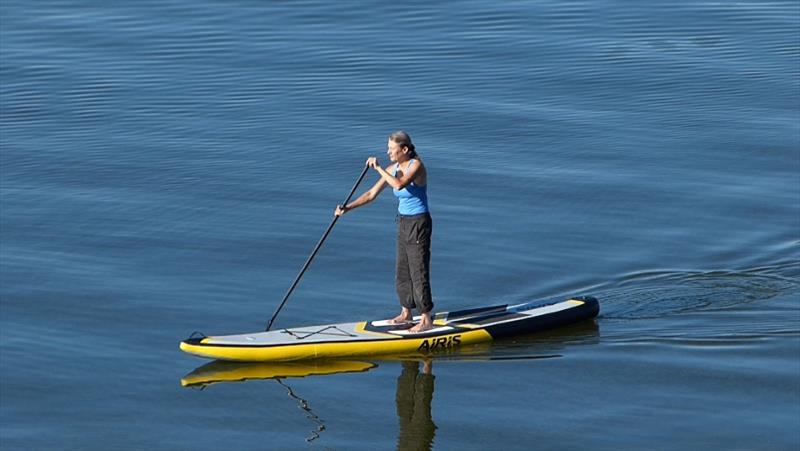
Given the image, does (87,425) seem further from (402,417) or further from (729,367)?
(729,367)

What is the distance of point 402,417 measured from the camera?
11.6 metres

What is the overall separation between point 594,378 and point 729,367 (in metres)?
1.15

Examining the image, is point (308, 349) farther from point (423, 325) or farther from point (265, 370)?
point (423, 325)

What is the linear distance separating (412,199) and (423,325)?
116 cm

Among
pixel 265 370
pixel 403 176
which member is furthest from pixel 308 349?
pixel 403 176

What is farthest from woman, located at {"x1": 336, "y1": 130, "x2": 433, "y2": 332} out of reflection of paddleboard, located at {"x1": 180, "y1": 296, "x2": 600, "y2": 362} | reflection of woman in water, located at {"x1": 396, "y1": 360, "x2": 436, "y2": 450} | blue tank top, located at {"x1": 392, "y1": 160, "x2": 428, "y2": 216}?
reflection of woman in water, located at {"x1": 396, "y1": 360, "x2": 436, "y2": 450}

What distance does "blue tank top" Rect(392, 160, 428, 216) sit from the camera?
12.8 m

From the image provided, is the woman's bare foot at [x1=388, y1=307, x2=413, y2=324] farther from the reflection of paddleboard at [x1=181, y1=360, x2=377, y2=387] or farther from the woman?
the reflection of paddleboard at [x1=181, y1=360, x2=377, y2=387]

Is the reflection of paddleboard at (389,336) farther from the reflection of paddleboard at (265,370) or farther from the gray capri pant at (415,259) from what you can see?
the gray capri pant at (415,259)

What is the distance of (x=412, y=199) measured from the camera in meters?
12.8

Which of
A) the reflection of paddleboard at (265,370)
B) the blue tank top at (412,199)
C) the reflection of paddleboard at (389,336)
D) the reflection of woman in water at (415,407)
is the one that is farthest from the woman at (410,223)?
the reflection of paddleboard at (265,370)

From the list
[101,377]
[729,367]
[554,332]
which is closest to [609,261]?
[554,332]

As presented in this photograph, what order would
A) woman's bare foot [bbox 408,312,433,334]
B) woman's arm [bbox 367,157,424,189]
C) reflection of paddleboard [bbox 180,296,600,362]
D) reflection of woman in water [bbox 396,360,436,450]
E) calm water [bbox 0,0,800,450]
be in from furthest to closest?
woman's bare foot [bbox 408,312,433,334] → reflection of paddleboard [bbox 180,296,600,362] → woman's arm [bbox 367,157,424,189] → calm water [bbox 0,0,800,450] → reflection of woman in water [bbox 396,360,436,450]

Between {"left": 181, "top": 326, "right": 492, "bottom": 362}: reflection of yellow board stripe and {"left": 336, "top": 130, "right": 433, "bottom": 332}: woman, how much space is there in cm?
25
